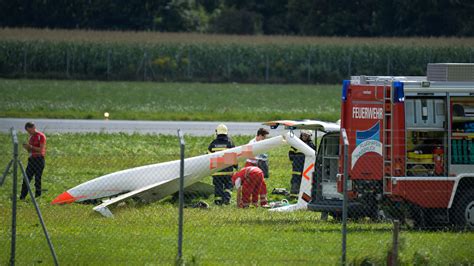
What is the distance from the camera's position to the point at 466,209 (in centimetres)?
1507

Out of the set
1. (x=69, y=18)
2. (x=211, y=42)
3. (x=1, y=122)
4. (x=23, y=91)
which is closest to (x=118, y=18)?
(x=69, y=18)

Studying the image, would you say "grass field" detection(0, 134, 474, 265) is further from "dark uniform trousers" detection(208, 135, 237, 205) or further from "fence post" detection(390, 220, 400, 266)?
"dark uniform trousers" detection(208, 135, 237, 205)

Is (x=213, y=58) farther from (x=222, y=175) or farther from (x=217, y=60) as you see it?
(x=222, y=175)

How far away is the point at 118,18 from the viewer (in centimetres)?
7994

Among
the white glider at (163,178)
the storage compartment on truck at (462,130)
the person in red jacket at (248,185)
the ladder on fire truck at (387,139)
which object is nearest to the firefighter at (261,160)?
the white glider at (163,178)

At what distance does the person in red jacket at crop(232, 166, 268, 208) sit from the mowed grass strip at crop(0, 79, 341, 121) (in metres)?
20.4

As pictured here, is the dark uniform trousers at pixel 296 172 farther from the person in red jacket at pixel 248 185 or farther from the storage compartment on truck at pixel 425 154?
the storage compartment on truck at pixel 425 154

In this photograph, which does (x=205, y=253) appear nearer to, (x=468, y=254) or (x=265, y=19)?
(x=468, y=254)

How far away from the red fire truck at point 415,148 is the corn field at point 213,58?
149ft

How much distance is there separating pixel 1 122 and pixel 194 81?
2750 cm

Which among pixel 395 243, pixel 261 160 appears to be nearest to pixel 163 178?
pixel 261 160

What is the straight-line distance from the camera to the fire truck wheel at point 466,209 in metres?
15.1

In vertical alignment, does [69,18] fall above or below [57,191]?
above

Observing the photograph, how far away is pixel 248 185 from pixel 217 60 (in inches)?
1761
